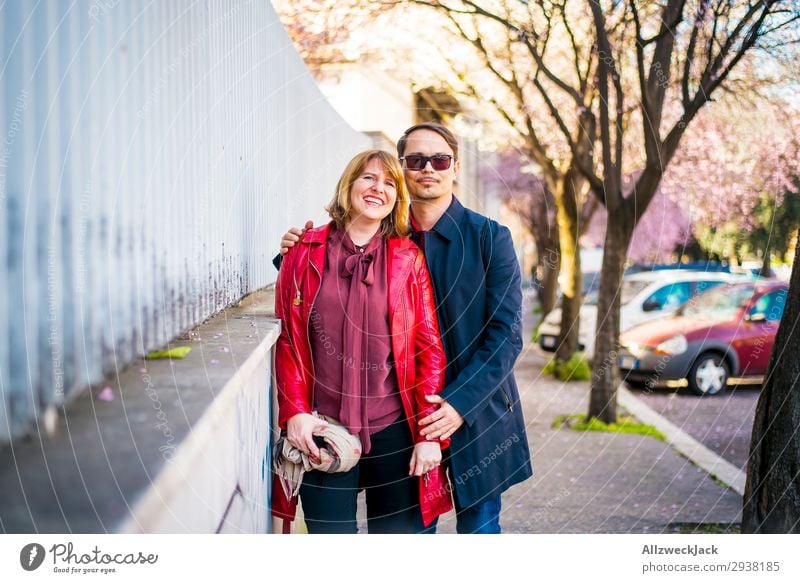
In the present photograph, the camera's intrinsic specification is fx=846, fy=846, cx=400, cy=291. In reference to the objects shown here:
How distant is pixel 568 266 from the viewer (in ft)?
34.7

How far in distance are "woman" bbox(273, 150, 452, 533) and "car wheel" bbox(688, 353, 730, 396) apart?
694 centimetres

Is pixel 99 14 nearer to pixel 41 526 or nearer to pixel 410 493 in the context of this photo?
pixel 41 526

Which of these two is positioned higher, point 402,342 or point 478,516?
point 402,342

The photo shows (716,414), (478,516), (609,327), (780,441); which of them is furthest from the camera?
(716,414)

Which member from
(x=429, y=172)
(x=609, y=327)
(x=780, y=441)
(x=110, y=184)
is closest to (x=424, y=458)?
(x=429, y=172)

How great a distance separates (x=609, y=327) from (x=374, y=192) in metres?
5.37

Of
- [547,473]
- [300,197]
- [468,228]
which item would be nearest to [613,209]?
[547,473]

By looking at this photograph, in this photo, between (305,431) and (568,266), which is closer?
(305,431)

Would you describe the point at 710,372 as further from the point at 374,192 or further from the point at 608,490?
the point at 374,192

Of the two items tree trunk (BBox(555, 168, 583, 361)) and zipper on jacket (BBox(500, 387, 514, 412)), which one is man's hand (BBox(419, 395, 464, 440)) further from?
tree trunk (BBox(555, 168, 583, 361))

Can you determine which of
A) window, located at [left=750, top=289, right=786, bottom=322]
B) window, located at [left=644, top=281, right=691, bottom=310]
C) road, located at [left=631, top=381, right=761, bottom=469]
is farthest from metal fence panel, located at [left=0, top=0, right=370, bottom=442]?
window, located at [left=644, top=281, right=691, bottom=310]
